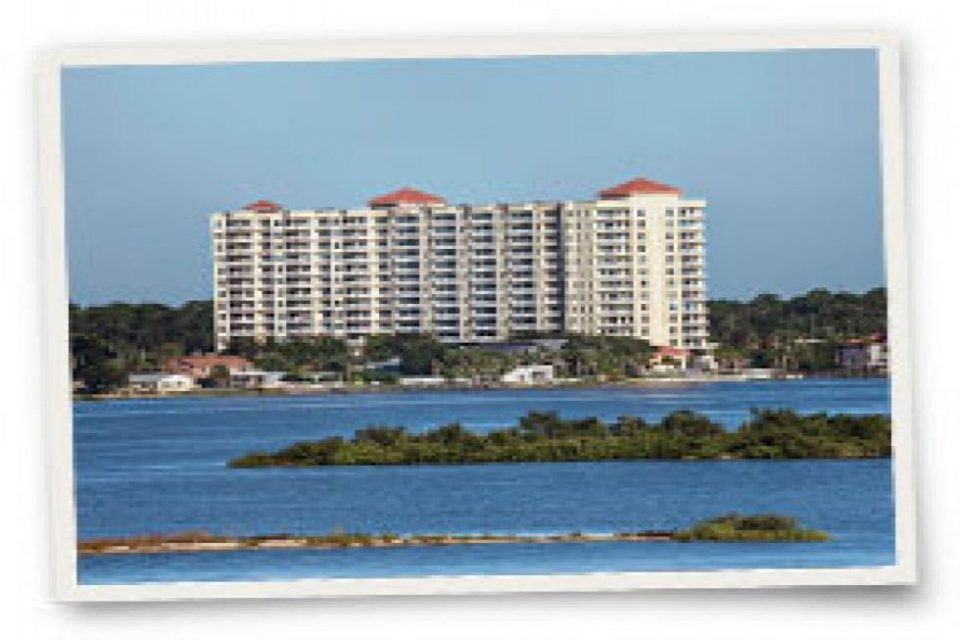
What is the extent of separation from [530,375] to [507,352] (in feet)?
0.38

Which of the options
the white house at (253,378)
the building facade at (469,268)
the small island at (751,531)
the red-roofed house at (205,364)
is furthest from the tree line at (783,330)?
the red-roofed house at (205,364)

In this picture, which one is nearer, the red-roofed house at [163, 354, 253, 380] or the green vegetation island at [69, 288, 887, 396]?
the green vegetation island at [69, 288, 887, 396]

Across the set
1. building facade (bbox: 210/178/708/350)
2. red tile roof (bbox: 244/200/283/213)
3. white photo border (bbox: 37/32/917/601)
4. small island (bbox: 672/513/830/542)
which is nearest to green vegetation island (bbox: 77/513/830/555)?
small island (bbox: 672/513/830/542)

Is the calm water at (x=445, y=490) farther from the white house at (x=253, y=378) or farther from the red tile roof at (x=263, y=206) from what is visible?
the red tile roof at (x=263, y=206)

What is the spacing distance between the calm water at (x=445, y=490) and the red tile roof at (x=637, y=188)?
2.29ft

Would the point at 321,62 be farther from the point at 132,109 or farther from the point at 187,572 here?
the point at 187,572

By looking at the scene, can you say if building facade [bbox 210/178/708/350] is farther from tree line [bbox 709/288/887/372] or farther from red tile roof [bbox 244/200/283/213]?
tree line [bbox 709/288/887/372]

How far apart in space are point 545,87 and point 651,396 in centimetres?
117

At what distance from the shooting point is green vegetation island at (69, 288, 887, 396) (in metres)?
13.3

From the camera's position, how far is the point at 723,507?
13.2 meters

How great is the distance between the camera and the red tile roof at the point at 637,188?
13281mm

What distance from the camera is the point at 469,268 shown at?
13367mm

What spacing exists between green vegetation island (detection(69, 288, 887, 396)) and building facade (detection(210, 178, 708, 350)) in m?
0.05

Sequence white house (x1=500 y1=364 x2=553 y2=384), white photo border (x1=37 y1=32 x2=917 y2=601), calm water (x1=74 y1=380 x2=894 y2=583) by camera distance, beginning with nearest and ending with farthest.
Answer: white photo border (x1=37 y1=32 x2=917 y2=601), calm water (x1=74 y1=380 x2=894 y2=583), white house (x1=500 y1=364 x2=553 y2=384)
